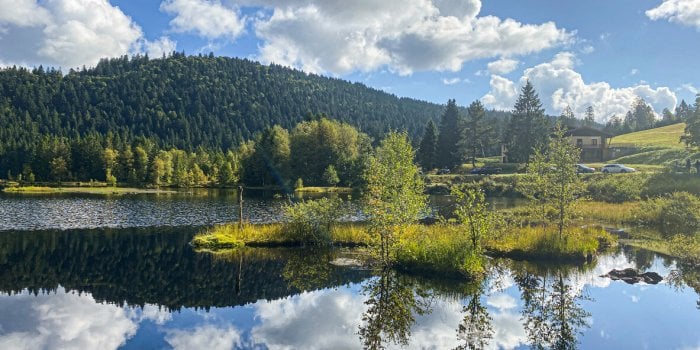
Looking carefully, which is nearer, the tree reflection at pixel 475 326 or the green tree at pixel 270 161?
the tree reflection at pixel 475 326

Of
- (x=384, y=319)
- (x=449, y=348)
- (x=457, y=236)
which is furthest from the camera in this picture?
(x=457, y=236)

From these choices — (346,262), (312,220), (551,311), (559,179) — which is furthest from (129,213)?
(551,311)

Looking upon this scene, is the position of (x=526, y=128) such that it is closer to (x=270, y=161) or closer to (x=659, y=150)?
(x=659, y=150)

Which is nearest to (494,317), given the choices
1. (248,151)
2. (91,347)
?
(91,347)

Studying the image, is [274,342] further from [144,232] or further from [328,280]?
[144,232]

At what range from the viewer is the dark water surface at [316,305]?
18750mm

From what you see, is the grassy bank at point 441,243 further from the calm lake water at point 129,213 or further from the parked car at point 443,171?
the parked car at point 443,171

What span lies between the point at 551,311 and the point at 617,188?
50.7 metres

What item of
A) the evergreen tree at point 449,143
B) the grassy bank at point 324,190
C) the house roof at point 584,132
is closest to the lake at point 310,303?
the grassy bank at point 324,190

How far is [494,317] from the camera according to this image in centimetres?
2116

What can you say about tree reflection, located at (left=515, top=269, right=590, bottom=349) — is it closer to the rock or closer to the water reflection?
the water reflection

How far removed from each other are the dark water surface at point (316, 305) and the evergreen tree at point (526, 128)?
6735 centimetres

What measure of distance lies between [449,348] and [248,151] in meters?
118

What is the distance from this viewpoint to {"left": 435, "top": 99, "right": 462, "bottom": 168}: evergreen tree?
105812mm
